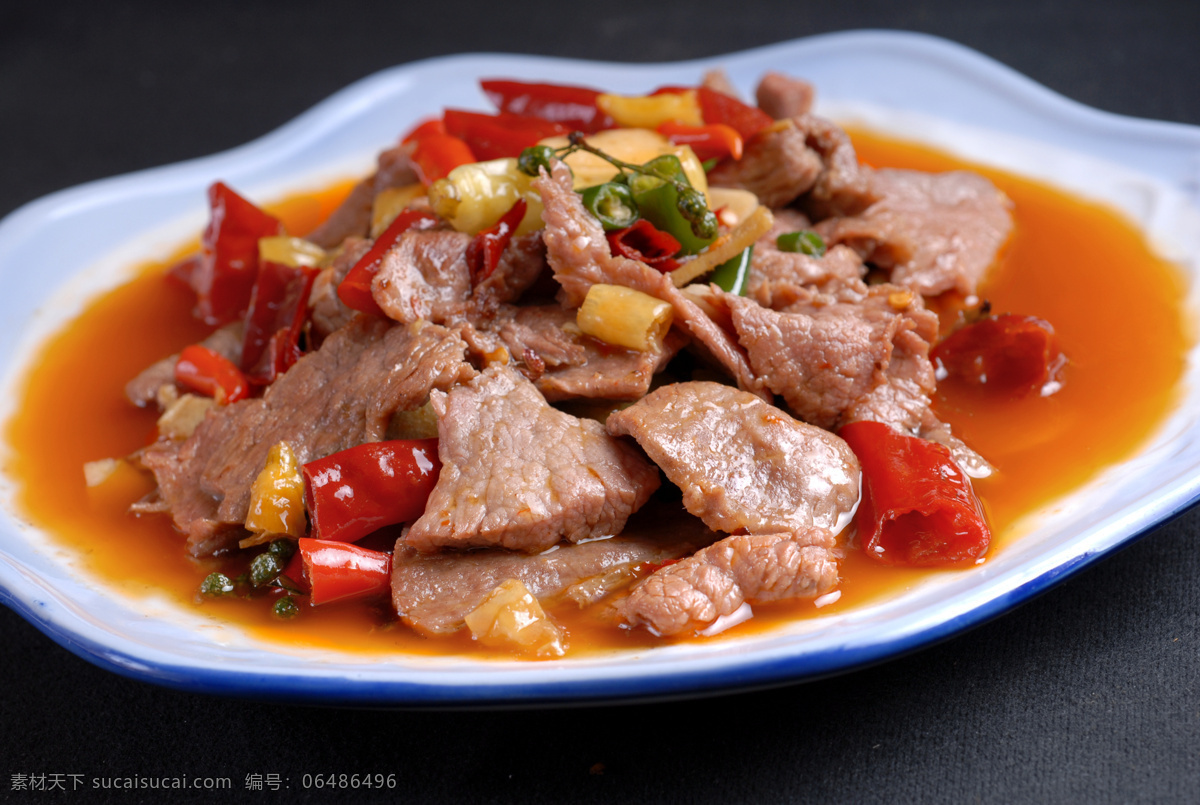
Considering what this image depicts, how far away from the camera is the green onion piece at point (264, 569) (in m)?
3.43

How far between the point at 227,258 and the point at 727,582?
3.18 metres

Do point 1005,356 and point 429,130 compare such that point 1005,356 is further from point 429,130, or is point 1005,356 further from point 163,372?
point 163,372

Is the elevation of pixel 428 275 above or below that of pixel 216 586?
above

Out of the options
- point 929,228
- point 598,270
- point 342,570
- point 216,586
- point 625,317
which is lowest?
point 216,586

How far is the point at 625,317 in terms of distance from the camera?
3.60 meters

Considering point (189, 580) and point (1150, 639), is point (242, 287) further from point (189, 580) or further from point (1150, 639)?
point (1150, 639)

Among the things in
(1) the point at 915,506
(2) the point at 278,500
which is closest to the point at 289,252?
(2) the point at 278,500

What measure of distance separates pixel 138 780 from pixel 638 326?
2114 millimetres

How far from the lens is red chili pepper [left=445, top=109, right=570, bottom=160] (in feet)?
14.5

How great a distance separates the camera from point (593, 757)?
304 centimetres

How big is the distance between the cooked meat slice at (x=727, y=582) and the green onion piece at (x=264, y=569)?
3.88 feet

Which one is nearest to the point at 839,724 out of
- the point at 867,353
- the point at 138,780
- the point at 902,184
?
the point at 867,353

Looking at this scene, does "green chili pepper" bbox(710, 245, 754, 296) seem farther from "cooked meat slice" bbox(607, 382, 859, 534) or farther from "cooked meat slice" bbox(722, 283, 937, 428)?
"cooked meat slice" bbox(607, 382, 859, 534)

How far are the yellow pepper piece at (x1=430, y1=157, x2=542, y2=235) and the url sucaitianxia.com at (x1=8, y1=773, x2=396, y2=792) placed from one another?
202 centimetres
